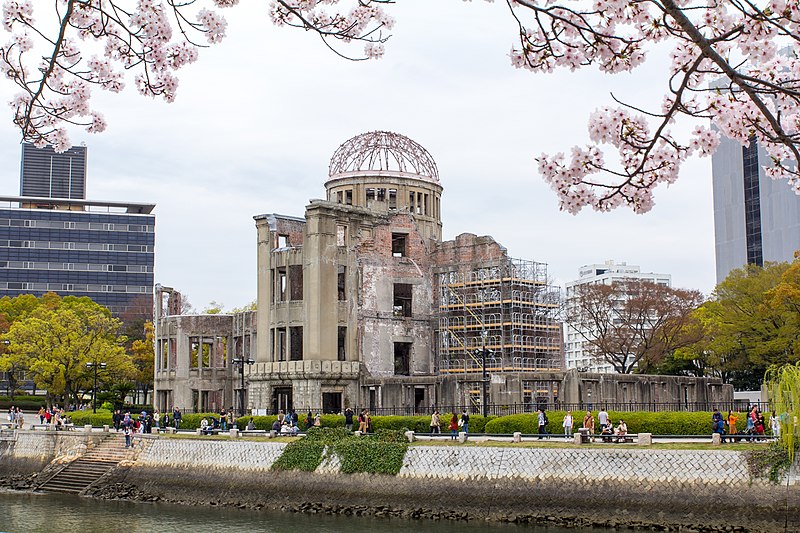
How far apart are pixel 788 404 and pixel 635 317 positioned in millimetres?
45312

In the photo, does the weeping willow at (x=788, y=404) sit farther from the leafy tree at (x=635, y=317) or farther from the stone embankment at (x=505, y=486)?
the leafy tree at (x=635, y=317)

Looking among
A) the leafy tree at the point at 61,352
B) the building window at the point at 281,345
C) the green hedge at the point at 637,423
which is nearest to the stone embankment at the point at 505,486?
the green hedge at the point at 637,423

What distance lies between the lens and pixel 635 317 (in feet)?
240

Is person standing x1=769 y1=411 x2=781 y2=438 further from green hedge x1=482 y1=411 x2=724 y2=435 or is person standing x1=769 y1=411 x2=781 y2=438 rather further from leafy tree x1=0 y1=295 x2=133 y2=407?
leafy tree x1=0 y1=295 x2=133 y2=407

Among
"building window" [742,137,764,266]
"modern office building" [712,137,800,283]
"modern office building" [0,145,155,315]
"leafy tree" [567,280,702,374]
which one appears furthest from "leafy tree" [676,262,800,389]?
"modern office building" [0,145,155,315]

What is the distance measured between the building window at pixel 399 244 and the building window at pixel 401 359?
19.6ft

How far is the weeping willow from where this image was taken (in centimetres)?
2822

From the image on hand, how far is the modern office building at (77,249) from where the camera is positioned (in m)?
130

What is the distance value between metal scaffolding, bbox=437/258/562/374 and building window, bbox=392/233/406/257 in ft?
11.6

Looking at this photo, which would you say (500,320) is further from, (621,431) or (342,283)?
(621,431)

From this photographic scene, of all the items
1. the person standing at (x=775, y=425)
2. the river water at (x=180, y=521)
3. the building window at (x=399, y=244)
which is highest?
the building window at (x=399, y=244)

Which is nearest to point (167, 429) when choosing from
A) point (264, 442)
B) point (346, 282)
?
point (264, 442)

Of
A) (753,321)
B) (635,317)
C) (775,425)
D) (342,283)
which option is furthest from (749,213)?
(775,425)

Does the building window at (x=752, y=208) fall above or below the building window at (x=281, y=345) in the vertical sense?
above
